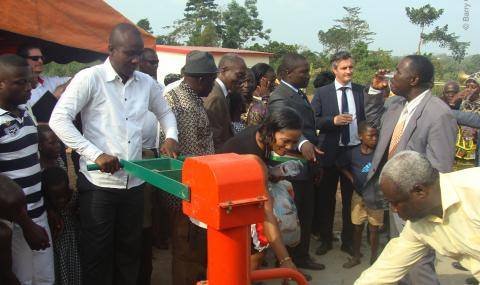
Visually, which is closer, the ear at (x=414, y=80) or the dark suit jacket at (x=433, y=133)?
the dark suit jacket at (x=433, y=133)

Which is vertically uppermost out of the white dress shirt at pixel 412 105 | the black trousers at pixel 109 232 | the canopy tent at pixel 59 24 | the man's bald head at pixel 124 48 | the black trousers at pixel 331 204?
the canopy tent at pixel 59 24

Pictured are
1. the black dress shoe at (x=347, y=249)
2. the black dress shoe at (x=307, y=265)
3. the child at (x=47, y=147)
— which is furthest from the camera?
the black dress shoe at (x=347, y=249)

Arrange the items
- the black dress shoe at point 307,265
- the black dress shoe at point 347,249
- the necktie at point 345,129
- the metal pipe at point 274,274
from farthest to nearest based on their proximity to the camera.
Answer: the black dress shoe at point 347,249
the necktie at point 345,129
the black dress shoe at point 307,265
the metal pipe at point 274,274

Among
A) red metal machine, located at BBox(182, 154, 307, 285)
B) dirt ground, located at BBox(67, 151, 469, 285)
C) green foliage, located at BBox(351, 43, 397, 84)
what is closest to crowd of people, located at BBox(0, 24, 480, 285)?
dirt ground, located at BBox(67, 151, 469, 285)

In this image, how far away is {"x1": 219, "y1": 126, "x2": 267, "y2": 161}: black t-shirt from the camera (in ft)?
9.71

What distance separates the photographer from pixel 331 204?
16.9 feet

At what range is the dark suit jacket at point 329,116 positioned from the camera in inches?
193

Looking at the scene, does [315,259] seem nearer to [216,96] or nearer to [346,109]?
[346,109]

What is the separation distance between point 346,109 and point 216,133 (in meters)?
1.52

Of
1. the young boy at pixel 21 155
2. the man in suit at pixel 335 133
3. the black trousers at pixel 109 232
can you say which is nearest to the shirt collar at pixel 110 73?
→ the young boy at pixel 21 155

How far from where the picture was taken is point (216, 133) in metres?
4.17

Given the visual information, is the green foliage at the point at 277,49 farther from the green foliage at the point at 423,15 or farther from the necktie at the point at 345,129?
the necktie at the point at 345,129

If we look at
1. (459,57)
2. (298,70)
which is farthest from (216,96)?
(459,57)

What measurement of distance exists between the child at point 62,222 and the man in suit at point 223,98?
1.23m
